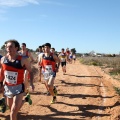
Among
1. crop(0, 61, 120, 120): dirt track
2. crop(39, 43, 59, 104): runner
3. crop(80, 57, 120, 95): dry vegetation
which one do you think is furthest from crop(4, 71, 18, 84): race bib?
crop(80, 57, 120, 95): dry vegetation

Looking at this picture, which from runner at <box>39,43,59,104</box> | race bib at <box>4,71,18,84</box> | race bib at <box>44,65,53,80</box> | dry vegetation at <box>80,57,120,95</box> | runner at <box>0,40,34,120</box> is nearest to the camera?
runner at <box>0,40,34,120</box>

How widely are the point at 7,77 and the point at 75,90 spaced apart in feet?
24.3

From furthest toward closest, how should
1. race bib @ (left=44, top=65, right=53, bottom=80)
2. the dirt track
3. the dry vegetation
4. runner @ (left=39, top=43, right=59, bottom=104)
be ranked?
the dry vegetation < race bib @ (left=44, top=65, right=53, bottom=80) < runner @ (left=39, top=43, right=59, bottom=104) < the dirt track

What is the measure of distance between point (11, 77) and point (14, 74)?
0.12m

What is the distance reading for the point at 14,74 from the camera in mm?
7102

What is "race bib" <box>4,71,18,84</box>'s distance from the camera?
280 inches

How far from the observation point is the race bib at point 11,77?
711 cm

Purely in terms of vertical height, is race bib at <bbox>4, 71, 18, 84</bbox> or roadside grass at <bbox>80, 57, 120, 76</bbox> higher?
race bib at <bbox>4, 71, 18, 84</bbox>

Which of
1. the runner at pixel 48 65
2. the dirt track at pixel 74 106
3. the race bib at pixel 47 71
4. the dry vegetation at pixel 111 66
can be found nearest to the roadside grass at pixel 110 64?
the dry vegetation at pixel 111 66

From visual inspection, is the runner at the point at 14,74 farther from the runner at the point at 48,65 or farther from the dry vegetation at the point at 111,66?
the dry vegetation at the point at 111,66

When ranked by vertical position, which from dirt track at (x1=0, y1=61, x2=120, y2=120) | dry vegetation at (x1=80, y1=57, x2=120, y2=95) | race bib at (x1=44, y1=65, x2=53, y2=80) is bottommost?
dirt track at (x1=0, y1=61, x2=120, y2=120)

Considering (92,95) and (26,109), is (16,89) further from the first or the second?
(92,95)

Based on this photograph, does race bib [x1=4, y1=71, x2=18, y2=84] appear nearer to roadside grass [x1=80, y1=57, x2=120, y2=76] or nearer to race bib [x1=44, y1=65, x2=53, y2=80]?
race bib [x1=44, y1=65, x2=53, y2=80]

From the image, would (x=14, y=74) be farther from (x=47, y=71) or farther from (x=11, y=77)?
(x=47, y=71)
